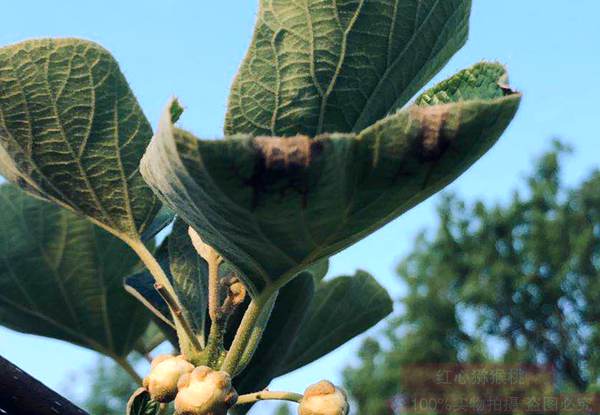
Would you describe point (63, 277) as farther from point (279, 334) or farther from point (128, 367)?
point (279, 334)

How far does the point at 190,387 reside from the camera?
2.31ft

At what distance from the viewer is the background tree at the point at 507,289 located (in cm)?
1848

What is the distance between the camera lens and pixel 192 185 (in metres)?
0.58

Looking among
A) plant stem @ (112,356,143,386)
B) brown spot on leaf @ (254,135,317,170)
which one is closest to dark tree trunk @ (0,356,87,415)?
plant stem @ (112,356,143,386)

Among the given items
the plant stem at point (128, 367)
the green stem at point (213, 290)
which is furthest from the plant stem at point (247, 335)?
the plant stem at point (128, 367)

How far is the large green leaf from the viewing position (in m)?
0.55

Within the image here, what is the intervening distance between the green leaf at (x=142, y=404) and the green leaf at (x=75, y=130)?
0.67 ft

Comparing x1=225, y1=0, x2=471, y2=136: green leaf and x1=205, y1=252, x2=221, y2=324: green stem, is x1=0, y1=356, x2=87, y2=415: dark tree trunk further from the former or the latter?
x1=225, y1=0, x2=471, y2=136: green leaf

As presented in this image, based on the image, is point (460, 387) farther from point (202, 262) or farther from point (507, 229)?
point (202, 262)

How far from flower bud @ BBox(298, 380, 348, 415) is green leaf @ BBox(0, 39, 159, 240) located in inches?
11.1

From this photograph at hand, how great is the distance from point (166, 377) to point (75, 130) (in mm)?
Result: 263

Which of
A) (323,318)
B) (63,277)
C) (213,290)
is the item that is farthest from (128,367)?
(213,290)

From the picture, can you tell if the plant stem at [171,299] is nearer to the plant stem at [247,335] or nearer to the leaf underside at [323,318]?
the plant stem at [247,335]

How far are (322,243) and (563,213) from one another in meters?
19.3
